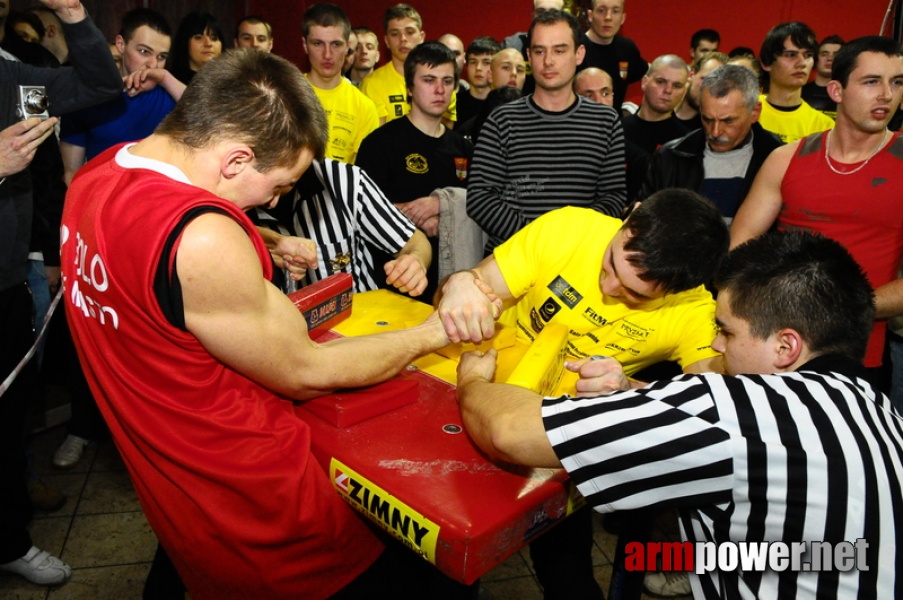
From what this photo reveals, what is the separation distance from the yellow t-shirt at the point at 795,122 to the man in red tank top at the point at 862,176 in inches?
53.9

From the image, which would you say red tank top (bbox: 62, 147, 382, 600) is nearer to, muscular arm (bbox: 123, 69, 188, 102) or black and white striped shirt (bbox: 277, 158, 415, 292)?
black and white striped shirt (bbox: 277, 158, 415, 292)

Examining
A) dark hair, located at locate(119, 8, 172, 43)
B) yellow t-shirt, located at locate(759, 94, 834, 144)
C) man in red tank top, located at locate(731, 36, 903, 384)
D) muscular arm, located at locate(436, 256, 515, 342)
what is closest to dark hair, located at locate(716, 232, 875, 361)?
muscular arm, located at locate(436, 256, 515, 342)

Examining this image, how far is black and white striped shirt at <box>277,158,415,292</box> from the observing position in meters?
2.71

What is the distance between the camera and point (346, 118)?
4.54 metres

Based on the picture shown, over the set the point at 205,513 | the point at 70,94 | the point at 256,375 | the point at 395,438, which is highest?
the point at 70,94

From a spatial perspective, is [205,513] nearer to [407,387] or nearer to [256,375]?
[256,375]

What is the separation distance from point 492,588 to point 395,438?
1.57 m

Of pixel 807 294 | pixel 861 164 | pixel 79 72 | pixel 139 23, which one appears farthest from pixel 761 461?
pixel 139 23

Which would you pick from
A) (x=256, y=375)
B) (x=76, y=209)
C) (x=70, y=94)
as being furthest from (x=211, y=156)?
(x=70, y=94)

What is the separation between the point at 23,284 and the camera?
270 cm

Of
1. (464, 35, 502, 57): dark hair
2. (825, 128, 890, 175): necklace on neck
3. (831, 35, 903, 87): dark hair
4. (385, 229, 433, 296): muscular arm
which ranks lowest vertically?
(385, 229, 433, 296): muscular arm

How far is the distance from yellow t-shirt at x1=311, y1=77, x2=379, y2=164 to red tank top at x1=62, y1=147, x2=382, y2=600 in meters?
3.02

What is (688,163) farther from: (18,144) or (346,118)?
(18,144)

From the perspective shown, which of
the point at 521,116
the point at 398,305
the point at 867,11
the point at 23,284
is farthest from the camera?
the point at 867,11
